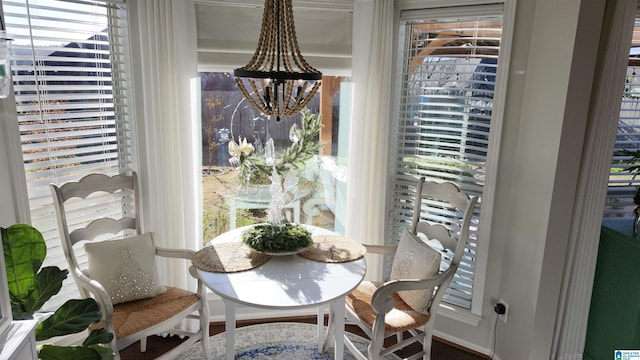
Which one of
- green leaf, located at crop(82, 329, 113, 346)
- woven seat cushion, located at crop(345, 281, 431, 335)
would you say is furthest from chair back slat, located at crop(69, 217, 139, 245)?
woven seat cushion, located at crop(345, 281, 431, 335)

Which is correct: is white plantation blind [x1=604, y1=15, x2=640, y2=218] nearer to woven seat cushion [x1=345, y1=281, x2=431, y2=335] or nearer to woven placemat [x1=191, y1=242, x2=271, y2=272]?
woven seat cushion [x1=345, y1=281, x2=431, y2=335]

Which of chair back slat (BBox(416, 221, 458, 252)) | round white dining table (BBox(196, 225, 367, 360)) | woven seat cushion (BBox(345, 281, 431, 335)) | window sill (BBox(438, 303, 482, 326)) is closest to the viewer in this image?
round white dining table (BBox(196, 225, 367, 360))

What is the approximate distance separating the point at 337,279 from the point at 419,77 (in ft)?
4.87

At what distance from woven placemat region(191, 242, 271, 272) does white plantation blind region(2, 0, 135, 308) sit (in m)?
0.86

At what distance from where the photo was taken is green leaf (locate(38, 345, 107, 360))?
1.74 metres

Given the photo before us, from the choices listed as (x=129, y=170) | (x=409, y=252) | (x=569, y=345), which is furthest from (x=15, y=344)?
(x=569, y=345)

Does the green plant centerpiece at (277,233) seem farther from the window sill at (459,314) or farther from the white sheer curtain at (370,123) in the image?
the window sill at (459,314)

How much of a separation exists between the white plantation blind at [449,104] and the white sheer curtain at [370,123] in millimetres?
157

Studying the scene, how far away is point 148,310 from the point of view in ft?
7.64

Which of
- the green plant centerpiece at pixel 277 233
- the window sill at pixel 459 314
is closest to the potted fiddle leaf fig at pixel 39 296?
the green plant centerpiece at pixel 277 233

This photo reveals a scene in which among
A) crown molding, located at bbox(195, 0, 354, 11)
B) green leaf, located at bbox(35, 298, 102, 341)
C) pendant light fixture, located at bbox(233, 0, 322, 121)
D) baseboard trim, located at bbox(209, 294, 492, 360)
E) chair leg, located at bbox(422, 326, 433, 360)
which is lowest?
baseboard trim, located at bbox(209, 294, 492, 360)

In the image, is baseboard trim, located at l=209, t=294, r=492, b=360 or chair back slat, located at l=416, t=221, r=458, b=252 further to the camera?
baseboard trim, located at l=209, t=294, r=492, b=360

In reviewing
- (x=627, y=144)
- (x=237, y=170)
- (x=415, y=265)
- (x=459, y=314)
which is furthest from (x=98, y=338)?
(x=627, y=144)

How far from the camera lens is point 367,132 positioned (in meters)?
2.92
